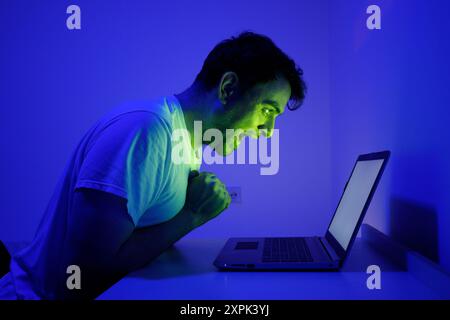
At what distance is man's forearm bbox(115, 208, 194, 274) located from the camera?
32.1 inches

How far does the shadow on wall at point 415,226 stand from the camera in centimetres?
81

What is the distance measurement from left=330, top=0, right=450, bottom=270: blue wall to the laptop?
105mm

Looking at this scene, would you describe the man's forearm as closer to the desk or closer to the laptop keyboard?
the desk

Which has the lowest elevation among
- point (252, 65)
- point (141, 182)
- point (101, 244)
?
point (101, 244)

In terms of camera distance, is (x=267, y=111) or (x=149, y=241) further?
(x=267, y=111)

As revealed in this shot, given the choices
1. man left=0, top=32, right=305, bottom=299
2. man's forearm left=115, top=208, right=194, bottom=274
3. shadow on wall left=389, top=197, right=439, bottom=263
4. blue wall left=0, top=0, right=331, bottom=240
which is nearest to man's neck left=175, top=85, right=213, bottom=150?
man left=0, top=32, right=305, bottom=299

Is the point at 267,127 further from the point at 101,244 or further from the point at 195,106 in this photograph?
the point at 101,244

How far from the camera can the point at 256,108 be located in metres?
1.12

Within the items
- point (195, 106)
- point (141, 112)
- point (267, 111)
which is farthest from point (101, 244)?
point (267, 111)

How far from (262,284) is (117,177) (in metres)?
0.32

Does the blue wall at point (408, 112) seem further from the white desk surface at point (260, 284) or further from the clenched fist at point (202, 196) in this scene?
the clenched fist at point (202, 196)

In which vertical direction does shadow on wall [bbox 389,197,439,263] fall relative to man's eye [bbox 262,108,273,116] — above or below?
below

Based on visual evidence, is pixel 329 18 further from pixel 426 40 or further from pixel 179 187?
pixel 179 187

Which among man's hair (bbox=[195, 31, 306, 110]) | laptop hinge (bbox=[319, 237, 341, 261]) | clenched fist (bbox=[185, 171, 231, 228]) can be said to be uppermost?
man's hair (bbox=[195, 31, 306, 110])
